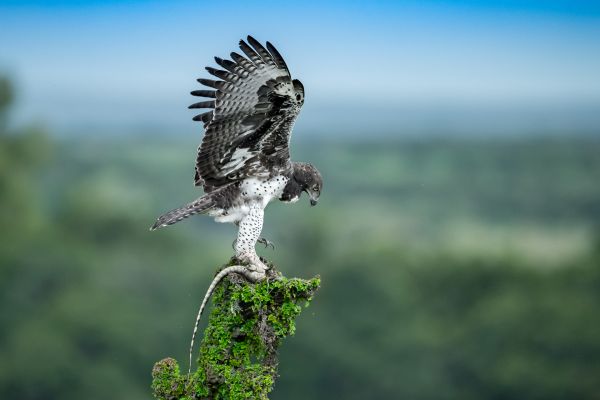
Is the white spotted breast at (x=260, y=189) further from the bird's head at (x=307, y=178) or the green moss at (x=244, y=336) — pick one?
the green moss at (x=244, y=336)

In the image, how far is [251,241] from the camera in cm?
1104

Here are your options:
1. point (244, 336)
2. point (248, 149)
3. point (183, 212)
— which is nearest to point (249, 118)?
point (248, 149)

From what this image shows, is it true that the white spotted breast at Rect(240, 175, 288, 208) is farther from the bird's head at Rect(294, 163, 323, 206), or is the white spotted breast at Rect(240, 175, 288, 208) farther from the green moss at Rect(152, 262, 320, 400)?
the green moss at Rect(152, 262, 320, 400)

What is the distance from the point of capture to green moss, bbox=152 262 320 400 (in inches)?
403

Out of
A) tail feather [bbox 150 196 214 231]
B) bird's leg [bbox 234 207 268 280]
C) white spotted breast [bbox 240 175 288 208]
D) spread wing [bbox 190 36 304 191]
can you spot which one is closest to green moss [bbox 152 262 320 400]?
bird's leg [bbox 234 207 268 280]

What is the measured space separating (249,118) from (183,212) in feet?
3.71

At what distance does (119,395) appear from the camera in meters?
37.6

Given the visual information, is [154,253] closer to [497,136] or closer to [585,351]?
[585,351]

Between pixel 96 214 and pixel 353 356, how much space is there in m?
17.5

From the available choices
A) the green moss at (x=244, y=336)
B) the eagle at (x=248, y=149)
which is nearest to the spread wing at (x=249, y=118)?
the eagle at (x=248, y=149)

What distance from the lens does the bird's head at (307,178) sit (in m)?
11.6

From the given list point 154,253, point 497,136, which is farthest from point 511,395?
point 497,136

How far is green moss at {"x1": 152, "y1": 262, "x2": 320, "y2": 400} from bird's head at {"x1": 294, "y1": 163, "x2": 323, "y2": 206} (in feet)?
5.21

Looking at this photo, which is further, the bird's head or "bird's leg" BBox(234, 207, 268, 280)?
the bird's head
